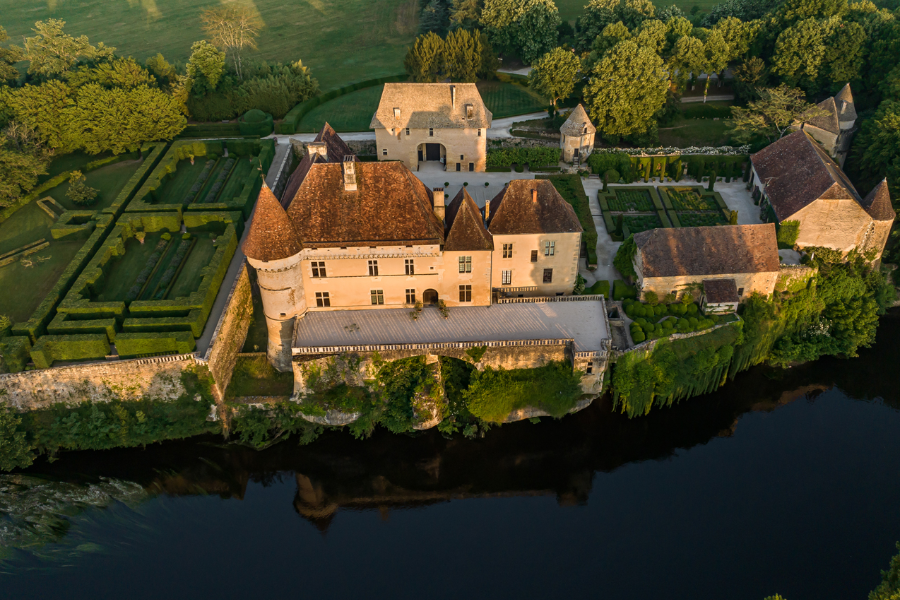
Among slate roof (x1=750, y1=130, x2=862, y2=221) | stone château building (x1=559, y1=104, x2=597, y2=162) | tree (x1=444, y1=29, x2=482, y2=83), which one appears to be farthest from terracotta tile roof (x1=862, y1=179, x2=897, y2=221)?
tree (x1=444, y1=29, x2=482, y2=83)

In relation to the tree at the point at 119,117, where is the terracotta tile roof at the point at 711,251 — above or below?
below

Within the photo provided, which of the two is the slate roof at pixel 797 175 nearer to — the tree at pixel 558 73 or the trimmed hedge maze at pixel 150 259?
the tree at pixel 558 73

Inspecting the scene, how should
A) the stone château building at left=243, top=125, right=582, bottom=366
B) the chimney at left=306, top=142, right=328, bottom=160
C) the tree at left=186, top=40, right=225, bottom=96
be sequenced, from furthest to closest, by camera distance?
the tree at left=186, top=40, right=225, bottom=96, the chimney at left=306, top=142, right=328, bottom=160, the stone château building at left=243, top=125, right=582, bottom=366

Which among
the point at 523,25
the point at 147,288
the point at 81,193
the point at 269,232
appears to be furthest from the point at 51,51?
the point at 523,25

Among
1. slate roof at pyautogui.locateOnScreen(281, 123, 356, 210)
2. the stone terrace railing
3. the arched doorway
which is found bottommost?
the stone terrace railing

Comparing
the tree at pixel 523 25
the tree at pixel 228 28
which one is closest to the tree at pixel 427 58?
the tree at pixel 523 25

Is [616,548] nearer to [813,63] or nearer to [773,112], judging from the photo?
[773,112]

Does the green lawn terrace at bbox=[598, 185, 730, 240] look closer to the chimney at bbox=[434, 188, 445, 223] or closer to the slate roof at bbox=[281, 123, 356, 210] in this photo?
the chimney at bbox=[434, 188, 445, 223]
